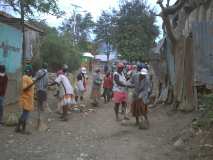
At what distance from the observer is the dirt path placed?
8133 millimetres

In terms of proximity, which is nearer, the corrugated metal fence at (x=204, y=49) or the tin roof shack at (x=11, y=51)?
the corrugated metal fence at (x=204, y=49)

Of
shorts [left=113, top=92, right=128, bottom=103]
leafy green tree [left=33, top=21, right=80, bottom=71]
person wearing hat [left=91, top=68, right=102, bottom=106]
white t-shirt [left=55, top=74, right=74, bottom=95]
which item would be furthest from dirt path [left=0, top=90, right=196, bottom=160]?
leafy green tree [left=33, top=21, right=80, bottom=71]

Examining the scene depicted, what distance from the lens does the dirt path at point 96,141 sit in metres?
8.13

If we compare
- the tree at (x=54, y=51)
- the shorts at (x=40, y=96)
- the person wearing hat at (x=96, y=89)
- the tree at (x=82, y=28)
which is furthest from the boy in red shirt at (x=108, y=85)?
the tree at (x=82, y=28)

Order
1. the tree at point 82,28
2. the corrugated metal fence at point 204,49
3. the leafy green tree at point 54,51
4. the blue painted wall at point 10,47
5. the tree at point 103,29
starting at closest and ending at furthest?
the corrugated metal fence at point 204,49 < the blue painted wall at point 10,47 < the leafy green tree at point 54,51 < the tree at point 103,29 < the tree at point 82,28

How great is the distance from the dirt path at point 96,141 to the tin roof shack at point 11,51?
88.4 inches

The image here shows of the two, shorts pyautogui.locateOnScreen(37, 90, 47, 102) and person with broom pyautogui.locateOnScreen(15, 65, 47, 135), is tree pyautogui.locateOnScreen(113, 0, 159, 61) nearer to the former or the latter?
shorts pyautogui.locateOnScreen(37, 90, 47, 102)

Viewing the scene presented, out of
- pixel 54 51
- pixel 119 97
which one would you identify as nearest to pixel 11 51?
pixel 119 97

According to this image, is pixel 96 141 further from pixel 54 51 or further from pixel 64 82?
pixel 54 51

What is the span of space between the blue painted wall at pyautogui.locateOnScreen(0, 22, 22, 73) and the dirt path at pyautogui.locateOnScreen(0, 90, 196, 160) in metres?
2.78

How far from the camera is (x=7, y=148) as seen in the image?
862 cm

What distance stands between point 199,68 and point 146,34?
30401 mm

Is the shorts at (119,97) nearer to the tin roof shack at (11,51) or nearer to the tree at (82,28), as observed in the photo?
the tin roof shack at (11,51)

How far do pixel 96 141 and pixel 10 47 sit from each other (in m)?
6.73
